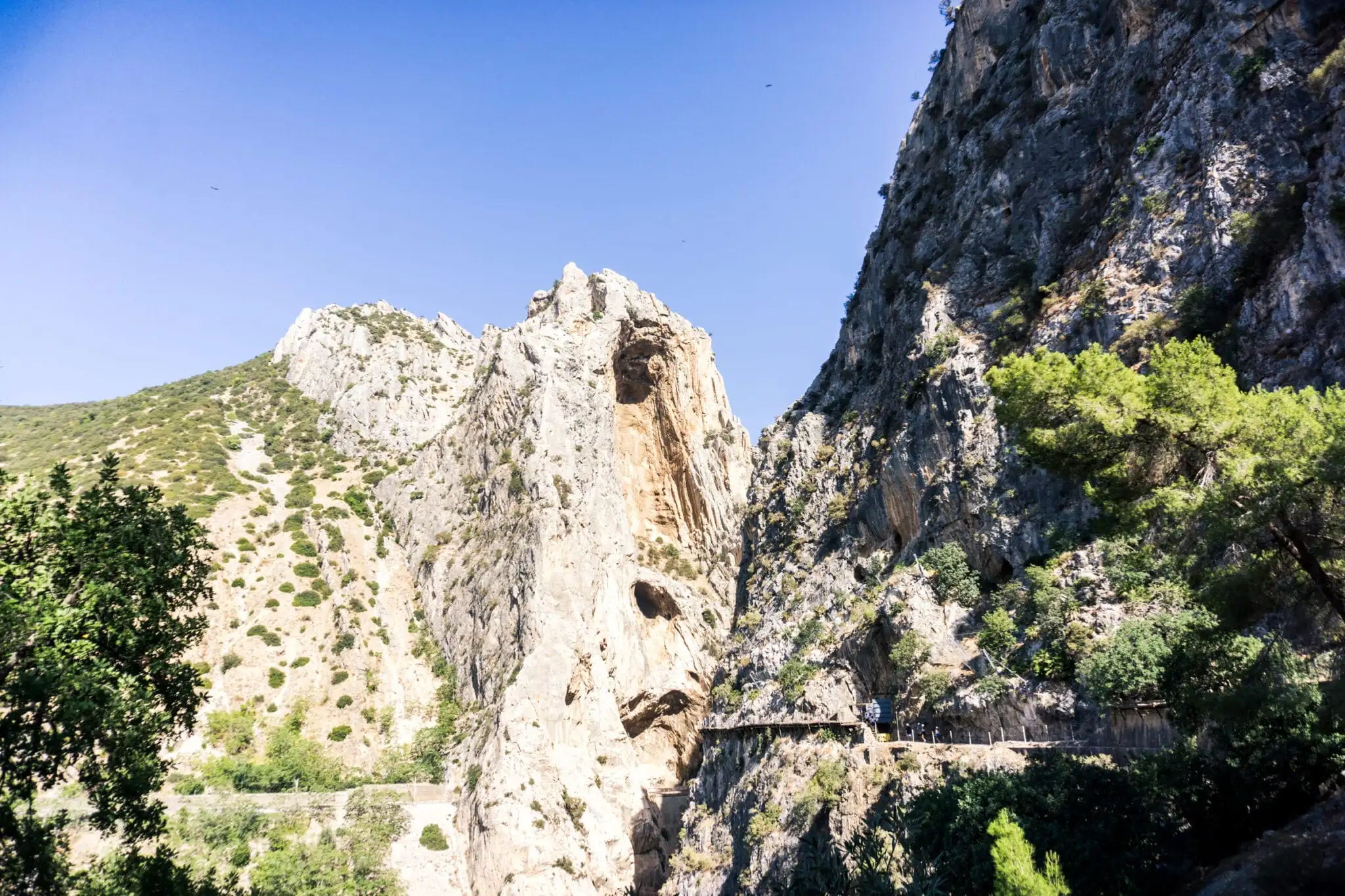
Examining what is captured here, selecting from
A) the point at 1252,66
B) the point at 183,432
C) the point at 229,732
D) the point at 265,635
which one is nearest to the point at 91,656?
the point at 229,732

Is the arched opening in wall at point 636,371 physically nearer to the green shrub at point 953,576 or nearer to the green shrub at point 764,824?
the green shrub at point 953,576

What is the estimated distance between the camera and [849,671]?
36.8 metres

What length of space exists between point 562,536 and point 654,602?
42.8ft

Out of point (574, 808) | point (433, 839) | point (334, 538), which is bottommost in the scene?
point (433, 839)

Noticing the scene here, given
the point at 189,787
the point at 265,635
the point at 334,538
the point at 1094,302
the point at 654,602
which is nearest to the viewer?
the point at 1094,302

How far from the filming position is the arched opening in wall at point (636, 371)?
80188 millimetres

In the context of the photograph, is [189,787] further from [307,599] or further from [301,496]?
[301,496]

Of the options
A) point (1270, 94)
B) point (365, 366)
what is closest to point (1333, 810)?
point (1270, 94)

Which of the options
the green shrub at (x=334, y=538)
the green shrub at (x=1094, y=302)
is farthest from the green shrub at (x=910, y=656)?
the green shrub at (x=334, y=538)

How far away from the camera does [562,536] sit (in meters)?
62.0

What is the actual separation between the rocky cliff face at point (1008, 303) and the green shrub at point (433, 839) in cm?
1600

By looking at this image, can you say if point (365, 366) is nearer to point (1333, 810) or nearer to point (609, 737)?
point (609, 737)

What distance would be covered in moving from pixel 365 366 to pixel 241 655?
136 ft

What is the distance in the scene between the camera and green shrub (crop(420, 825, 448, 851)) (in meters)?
45.5
